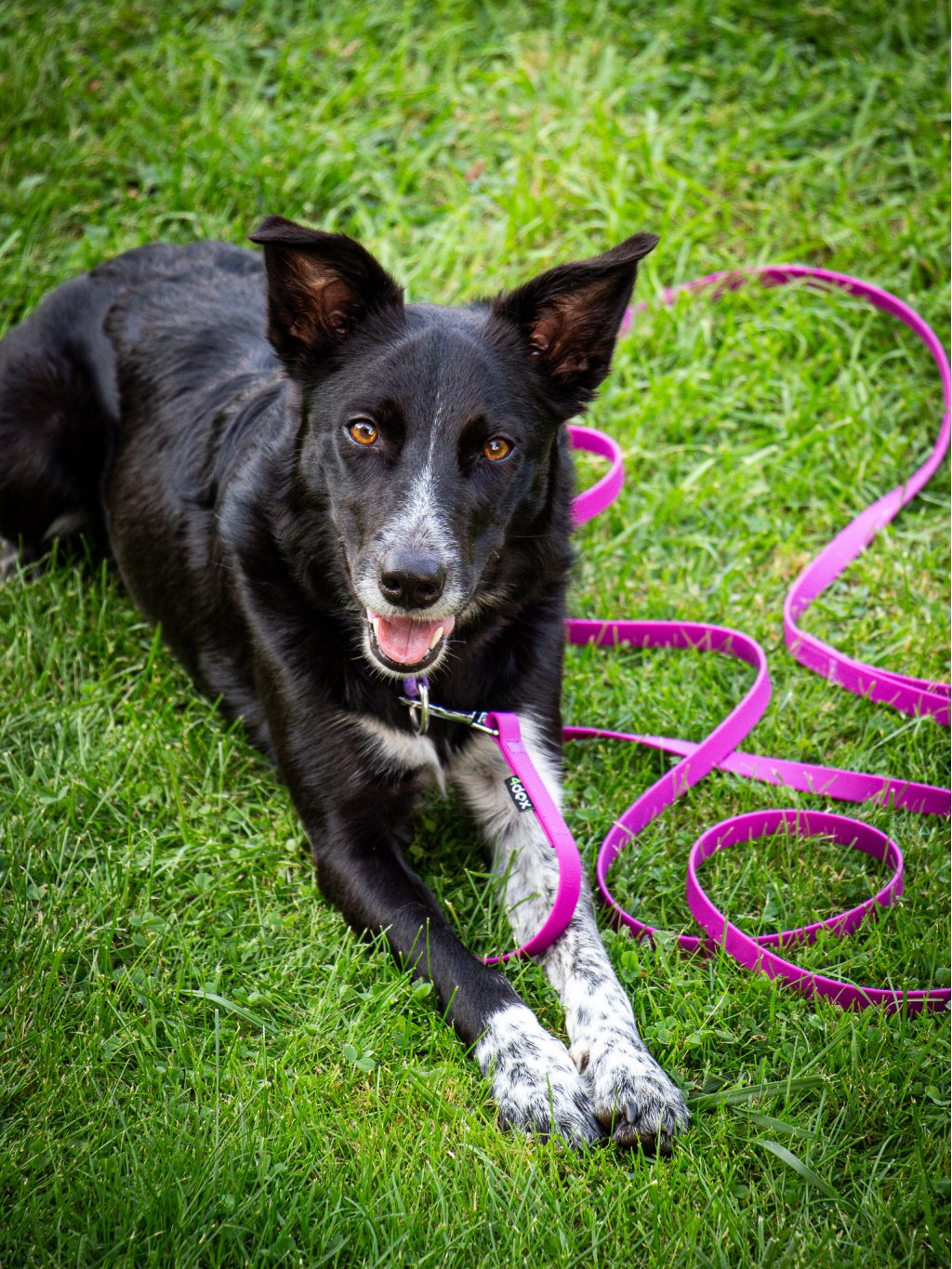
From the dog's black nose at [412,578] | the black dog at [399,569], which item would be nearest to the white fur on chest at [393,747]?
the black dog at [399,569]

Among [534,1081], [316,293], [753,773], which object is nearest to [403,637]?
[316,293]

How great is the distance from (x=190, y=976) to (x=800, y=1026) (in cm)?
151

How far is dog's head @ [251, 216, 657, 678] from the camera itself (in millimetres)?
2932

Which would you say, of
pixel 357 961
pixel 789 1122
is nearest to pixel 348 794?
pixel 357 961

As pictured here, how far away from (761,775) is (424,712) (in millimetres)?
1133

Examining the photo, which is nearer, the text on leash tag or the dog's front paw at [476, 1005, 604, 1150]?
the dog's front paw at [476, 1005, 604, 1150]

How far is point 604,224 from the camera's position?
5641 mm

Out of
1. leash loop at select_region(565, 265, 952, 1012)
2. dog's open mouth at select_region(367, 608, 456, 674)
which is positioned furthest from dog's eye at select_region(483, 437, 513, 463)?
leash loop at select_region(565, 265, 952, 1012)

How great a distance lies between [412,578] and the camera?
2.84 metres

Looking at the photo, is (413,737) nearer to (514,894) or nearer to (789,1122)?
(514,894)

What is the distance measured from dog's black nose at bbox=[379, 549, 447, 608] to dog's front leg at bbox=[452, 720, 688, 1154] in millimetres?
685

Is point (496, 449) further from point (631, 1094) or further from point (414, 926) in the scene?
point (631, 1094)

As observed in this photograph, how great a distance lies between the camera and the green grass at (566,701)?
8.15ft

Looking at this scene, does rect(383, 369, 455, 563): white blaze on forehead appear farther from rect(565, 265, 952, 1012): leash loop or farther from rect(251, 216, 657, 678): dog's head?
rect(565, 265, 952, 1012): leash loop
